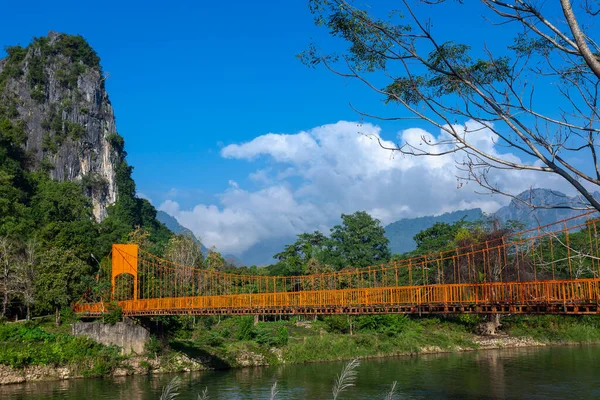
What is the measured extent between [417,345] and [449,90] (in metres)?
29.6

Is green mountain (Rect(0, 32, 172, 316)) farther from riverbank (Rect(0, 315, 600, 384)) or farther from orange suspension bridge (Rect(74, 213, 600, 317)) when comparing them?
riverbank (Rect(0, 315, 600, 384))

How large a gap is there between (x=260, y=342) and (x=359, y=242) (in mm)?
37251

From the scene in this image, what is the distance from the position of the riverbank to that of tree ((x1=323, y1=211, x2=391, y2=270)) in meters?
25.0

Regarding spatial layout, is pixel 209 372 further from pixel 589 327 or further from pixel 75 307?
pixel 589 327

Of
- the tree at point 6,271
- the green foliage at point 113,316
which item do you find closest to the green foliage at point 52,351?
the green foliage at point 113,316

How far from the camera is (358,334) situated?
39.7 meters

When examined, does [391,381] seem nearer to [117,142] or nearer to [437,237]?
[437,237]

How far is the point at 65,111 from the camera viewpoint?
84062 mm

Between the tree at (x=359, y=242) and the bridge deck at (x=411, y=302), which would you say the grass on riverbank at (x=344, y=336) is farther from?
Result: the tree at (x=359, y=242)

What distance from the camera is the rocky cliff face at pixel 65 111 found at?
80.6 metres

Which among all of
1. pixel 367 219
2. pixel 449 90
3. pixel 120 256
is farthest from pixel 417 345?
pixel 367 219

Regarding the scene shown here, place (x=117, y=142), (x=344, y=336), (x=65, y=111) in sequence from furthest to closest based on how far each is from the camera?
(x=117, y=142) → (x=65, y=111) → (x=344, y=336)

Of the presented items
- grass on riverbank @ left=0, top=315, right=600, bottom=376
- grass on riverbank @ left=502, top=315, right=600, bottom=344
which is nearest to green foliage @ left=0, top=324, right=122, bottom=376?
grass on riverbank @ left=0, top=315, right=600, bottom=376

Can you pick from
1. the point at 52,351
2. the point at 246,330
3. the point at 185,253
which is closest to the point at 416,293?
the point at 246,330
